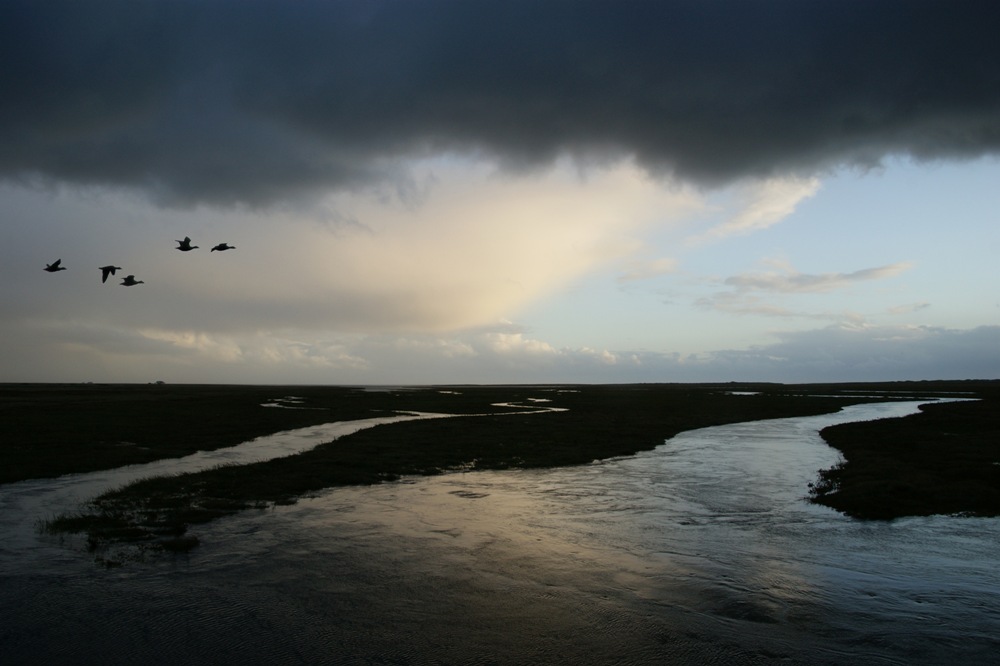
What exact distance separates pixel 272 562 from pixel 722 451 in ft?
108

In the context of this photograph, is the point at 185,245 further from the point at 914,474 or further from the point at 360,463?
the point at 914,474

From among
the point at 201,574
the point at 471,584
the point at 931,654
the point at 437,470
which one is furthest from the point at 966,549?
the point at 437,470

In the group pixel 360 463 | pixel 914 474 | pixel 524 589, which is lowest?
pixel 524 589

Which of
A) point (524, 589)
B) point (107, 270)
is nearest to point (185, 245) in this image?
point (107, 270)

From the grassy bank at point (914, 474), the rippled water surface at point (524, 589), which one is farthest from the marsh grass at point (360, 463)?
the rippled water surface at point (524, 589)

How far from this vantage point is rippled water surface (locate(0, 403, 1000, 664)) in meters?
11.4

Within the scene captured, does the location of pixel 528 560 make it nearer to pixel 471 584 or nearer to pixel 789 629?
pixel 471 584

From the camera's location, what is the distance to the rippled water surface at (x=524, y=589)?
11.4 meters

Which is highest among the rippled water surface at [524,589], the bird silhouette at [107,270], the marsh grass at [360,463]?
the bird silhouette at [107,270]

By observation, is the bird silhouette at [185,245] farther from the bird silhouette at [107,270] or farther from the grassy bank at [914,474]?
the grassy bank at [914,474]

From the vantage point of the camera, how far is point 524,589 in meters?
14.7

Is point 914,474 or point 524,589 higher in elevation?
point 914,474

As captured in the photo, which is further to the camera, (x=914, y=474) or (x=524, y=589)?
(x=914, y=474)

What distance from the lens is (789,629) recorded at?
12211mm
